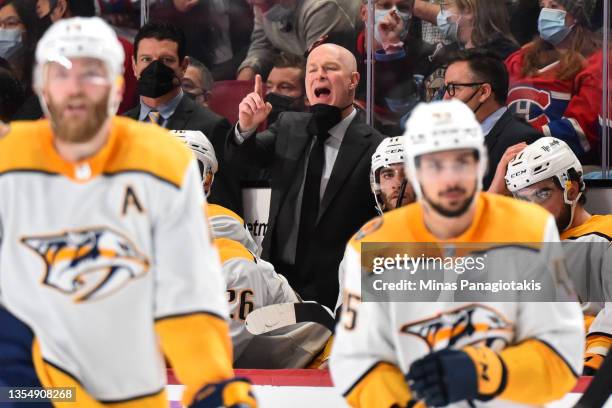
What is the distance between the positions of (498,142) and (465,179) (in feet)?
5.71

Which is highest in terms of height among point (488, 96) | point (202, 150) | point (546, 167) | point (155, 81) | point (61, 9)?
point (61, 9)

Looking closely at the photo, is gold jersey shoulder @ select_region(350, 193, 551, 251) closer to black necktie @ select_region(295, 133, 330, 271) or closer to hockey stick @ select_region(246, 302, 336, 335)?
hockey stick @ select_region(246, 302, 336, 335)

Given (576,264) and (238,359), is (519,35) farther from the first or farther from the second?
(238,359)

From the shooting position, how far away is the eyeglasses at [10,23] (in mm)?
4570

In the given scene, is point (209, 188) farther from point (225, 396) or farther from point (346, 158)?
point (225, 396)

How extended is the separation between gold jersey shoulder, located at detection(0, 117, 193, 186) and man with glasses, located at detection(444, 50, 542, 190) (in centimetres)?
192

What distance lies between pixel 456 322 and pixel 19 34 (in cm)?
285

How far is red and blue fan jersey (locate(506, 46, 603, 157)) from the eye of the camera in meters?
4.12

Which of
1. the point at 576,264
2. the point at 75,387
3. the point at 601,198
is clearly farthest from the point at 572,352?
the point at 601,198

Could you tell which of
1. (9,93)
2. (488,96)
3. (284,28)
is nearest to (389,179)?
(488,96)

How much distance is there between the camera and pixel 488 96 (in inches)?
157

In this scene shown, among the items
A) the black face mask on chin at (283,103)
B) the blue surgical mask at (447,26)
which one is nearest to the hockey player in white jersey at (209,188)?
the black face mask on chin at (283,103)

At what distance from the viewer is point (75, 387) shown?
2.11m

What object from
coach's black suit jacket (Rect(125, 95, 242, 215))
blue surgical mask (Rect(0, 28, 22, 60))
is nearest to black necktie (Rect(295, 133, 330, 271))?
coach's black suit jacket (Rect(125, 95, 242, 215))
